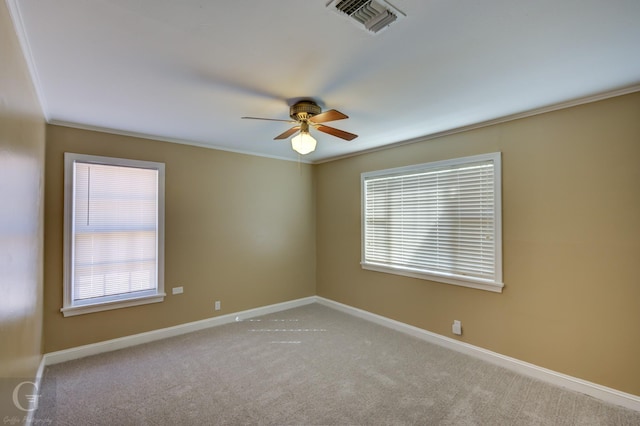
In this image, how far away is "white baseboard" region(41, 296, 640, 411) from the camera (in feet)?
8.05

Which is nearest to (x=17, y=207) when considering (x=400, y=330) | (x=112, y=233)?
(x=112, y=233)

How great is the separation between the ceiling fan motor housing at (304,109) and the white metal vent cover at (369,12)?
1.02 metres

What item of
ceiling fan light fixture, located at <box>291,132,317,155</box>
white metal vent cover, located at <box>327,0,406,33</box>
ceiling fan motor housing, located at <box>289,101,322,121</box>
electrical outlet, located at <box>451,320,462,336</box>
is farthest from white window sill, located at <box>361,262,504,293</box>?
white metal vent cover, located at <box>327,0,406,33</box>

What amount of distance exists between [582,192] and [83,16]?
3.78 meters

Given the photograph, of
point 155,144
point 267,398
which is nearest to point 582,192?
point 267,398

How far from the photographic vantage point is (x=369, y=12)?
1455 mm

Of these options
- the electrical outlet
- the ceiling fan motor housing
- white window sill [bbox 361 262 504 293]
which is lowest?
the electrical outlet

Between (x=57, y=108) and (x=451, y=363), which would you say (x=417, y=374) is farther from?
(x=57, y=108)

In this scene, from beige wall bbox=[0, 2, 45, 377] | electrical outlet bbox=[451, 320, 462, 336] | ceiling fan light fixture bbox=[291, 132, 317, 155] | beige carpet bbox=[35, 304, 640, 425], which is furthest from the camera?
electrical outlet bbox=[451, 320, 462, 336]

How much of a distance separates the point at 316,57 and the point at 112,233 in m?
3.16

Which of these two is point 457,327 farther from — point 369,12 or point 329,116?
point 369,12

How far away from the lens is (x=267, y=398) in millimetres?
2475

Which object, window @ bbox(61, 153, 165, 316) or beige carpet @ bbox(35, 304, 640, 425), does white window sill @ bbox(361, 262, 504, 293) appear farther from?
window @ bbox(61, 153, 165, 316)

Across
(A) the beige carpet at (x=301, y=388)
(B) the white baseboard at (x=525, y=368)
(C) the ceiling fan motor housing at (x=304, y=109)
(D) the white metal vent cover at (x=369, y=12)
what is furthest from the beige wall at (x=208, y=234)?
(D) the white metal vent cover at (x=369, y=12)
